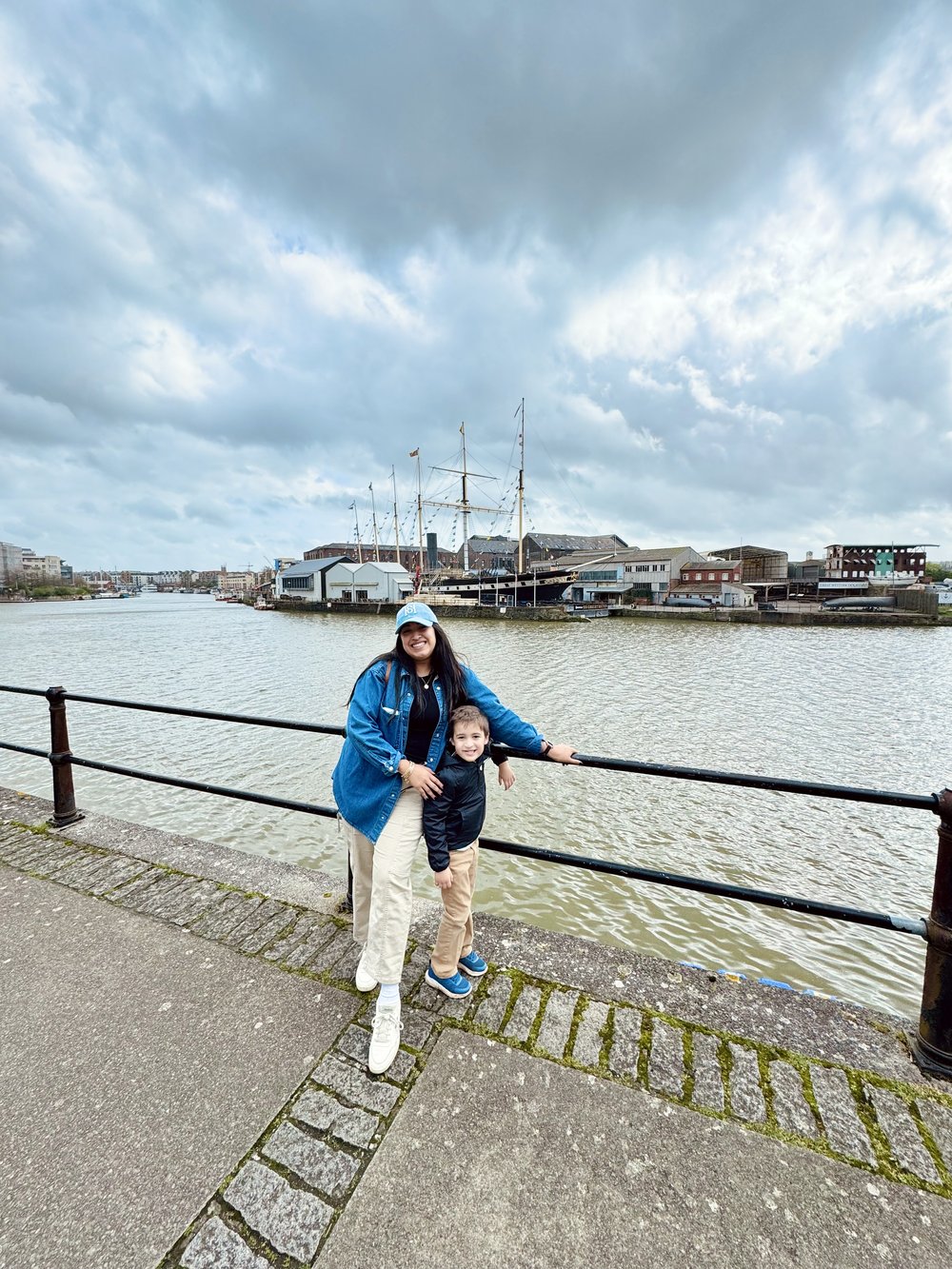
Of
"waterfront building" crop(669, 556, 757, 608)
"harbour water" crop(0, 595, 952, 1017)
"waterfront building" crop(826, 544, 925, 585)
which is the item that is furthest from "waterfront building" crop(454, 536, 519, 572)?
"harbour water" crop(0, 595, 952, 1017)

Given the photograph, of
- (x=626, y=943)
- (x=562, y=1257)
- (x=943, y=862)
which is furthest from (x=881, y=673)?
(x=562, y=1257)

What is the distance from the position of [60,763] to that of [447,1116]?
12.7 ft

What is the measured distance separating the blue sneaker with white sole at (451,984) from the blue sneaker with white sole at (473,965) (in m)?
0.09

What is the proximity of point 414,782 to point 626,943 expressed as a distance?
4189 millimetres

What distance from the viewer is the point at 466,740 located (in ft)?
7.60

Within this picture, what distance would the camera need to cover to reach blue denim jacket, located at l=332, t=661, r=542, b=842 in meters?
2.25

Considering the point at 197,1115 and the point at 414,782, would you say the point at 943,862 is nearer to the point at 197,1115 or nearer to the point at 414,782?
the point at 414,782

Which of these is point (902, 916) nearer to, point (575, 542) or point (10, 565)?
point (575, 542)

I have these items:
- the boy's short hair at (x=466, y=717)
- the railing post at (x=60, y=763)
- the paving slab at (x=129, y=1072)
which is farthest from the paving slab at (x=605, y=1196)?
the railing post at (x=60, y=763)

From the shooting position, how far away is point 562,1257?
1.47 m

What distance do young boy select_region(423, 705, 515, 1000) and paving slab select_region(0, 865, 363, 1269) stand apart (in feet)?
1.60

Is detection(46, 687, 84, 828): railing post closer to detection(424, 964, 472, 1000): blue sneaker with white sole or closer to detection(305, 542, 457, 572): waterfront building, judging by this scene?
detection(424, 964, 472, 1000): blue sneaker with white sole

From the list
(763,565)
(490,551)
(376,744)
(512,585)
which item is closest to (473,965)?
(376,744)

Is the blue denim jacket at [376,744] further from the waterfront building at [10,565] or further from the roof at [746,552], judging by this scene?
A: the waterfront building at [10,565]
